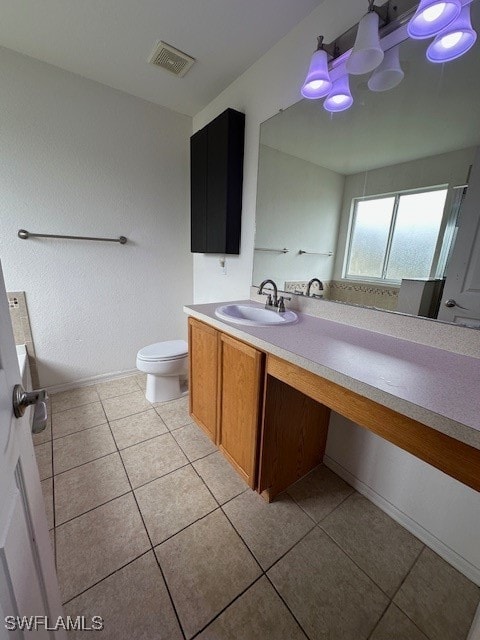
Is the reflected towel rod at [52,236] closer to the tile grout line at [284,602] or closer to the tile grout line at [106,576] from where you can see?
the tile grout line at [106,576]

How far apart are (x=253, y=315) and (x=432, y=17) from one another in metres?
1.37

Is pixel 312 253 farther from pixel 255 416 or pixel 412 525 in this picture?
pixel 412 525

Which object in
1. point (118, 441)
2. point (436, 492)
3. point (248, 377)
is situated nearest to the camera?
point (436, 492)

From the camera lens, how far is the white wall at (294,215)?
138 centimetres

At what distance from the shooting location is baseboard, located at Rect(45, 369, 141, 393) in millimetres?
2133

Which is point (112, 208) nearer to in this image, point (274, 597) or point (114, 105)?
point (114, 105)

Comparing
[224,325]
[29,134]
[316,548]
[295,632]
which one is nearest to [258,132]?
[224,325]

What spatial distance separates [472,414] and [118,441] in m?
1.75

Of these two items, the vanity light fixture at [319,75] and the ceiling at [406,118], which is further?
the vanity light fixture at [319,75]

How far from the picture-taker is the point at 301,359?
2.82 feet

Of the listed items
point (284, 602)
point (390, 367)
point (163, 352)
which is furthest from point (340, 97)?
point (284, 602)

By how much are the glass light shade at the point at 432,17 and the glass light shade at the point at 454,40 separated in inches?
0.9

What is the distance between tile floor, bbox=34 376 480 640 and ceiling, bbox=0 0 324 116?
7.75 feet

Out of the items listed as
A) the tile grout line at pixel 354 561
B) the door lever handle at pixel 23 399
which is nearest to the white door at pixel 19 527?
the door lever handle at pixel 23 399
